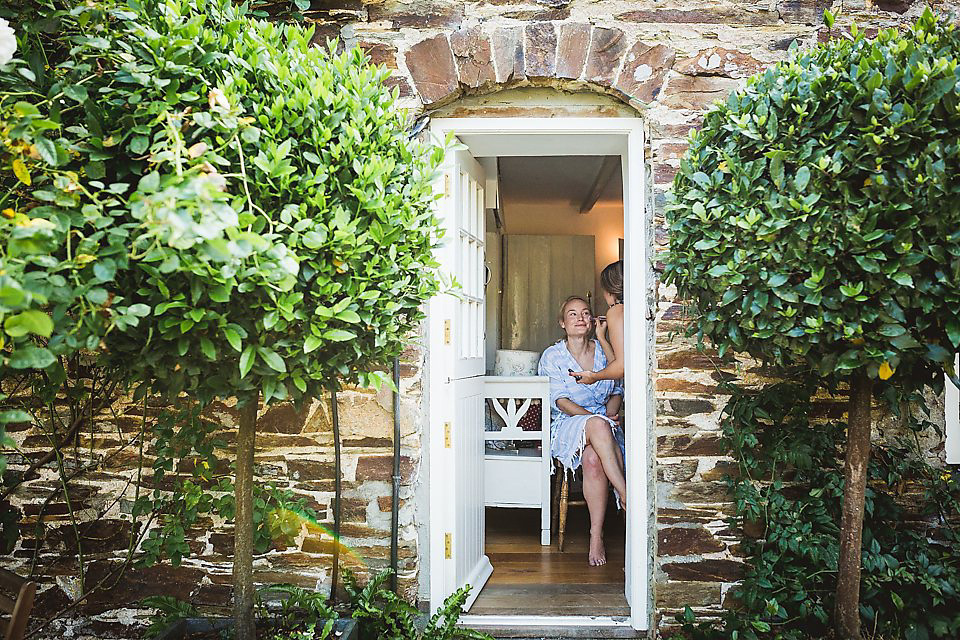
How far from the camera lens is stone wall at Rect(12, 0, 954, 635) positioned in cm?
302

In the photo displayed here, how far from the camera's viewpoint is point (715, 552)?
3004 millimetres

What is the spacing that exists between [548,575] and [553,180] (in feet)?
12.6

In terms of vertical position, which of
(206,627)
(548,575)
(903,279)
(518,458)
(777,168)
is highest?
(777,168)

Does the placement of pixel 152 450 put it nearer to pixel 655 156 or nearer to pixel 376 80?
pixel 376 80

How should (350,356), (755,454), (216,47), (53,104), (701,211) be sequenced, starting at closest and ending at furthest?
1. (53,104)
2. (216,47)
3. (350,356)
4. (701,211)
5. (755,454)

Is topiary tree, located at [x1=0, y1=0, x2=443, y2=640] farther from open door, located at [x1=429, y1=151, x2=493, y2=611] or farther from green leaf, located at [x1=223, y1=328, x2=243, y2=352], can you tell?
open door, located at [x1=429, y1=151, x2=493, y2=611]

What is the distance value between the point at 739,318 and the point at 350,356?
1.28m

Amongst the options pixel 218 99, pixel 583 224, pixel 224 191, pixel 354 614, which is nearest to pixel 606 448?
pixel 354 614

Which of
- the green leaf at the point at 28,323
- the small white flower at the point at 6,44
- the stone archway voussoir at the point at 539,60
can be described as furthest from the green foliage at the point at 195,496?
the stone archway voussoir at the point at 539,60

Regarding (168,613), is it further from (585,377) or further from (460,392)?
(585,377)

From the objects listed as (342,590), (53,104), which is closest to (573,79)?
(53,104)

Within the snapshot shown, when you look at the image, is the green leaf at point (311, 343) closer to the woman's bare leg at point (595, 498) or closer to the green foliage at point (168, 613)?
the green foliage at point (168, 613)

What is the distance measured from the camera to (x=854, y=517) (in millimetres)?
2367

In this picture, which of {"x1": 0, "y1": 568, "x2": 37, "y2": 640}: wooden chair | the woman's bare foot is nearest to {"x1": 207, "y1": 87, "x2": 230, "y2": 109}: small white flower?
{"x1": 0, "y1": 568, "x2": 37, "y2": 640}: wooden chair
